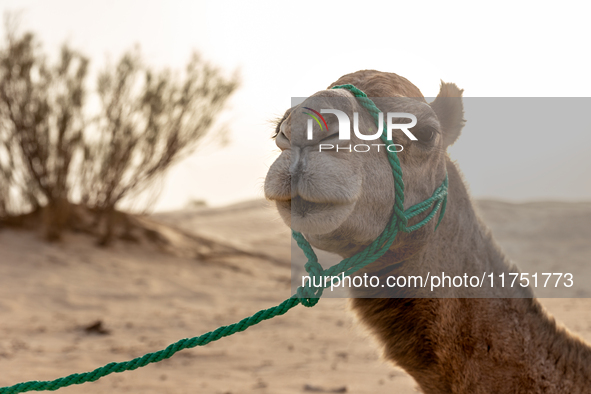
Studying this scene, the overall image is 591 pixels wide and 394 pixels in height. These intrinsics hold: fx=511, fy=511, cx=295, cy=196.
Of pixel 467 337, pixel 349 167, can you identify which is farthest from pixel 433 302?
pixel 349 167

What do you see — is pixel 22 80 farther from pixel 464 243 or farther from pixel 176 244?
pixel 464 243

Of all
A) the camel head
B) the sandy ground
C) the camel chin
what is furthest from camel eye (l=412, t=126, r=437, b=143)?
the sandy ground

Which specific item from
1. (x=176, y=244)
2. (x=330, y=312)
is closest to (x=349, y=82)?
(x=330, y=312)

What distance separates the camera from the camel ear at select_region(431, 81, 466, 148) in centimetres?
219

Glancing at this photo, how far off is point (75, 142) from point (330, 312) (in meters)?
6.07

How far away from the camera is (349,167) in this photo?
1656mm

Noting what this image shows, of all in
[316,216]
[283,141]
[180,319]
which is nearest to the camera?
[316,216]

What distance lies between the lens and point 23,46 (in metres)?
9.79

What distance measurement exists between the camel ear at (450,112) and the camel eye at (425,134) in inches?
9.6

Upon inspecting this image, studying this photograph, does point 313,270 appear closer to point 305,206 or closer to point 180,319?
point 305,206

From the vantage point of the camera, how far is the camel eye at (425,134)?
195cm

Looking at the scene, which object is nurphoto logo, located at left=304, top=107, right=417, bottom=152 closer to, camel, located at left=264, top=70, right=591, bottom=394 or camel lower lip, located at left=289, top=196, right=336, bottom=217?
camel, located at left=264, top=70, right=591, bottom=394

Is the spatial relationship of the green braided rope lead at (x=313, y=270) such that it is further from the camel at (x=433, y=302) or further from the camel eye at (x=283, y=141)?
the camel eye at (x=283, y=141)

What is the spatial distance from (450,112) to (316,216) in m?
0.96
